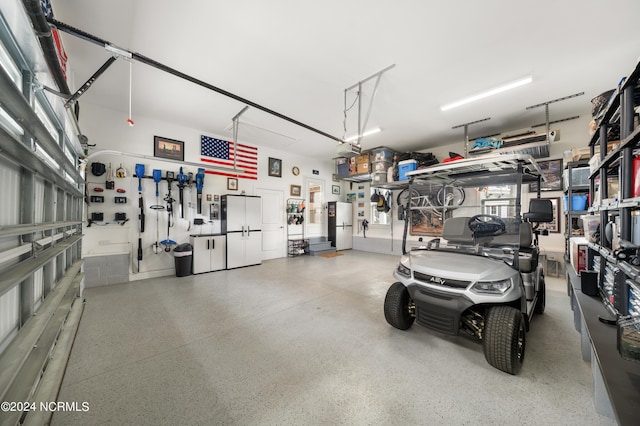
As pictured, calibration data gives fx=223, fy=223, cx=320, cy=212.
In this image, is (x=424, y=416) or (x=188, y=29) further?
(x=188, y=29)

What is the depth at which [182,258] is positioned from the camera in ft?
17.3

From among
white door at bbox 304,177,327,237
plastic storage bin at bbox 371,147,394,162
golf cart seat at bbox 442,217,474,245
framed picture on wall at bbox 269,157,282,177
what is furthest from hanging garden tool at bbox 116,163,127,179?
plastic storage bin at bbox 371,147,394,162

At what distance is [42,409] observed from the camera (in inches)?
57.6

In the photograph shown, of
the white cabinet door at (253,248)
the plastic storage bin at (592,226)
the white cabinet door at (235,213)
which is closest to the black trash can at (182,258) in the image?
the white cabinet door at (235,213)

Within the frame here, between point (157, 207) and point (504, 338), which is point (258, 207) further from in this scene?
point (504, 338)

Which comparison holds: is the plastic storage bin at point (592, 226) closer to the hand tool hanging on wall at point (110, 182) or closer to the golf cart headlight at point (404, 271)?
the golf cart headlight at point (404, 271)

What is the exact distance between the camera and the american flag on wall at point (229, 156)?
6113mm

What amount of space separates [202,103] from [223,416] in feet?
16.7

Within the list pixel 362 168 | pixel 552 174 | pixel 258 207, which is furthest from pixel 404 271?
pixel 552 174

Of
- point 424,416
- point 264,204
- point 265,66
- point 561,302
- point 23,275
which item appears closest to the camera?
point 23,275

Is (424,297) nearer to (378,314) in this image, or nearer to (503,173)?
(378,314)

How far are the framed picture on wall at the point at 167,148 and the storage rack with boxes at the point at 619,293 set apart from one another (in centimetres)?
705

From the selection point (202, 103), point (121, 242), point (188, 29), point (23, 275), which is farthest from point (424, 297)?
point (121, 242)

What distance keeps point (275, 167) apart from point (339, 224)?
136 inches
